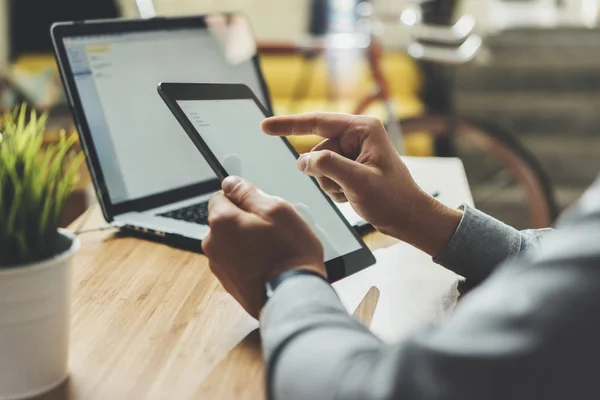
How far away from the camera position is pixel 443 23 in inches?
102

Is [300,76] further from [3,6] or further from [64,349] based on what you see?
[64,349]

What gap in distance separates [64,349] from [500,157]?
2196mm

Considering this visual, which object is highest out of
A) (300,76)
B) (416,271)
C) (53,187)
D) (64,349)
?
(53,187)

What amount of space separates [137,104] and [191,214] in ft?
0.61

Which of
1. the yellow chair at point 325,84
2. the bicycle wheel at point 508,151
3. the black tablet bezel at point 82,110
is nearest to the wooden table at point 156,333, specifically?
the black tablet bezel at point 82,110

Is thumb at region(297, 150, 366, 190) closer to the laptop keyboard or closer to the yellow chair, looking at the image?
the laptop keyboard

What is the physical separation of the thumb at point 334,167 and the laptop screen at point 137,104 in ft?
1.15

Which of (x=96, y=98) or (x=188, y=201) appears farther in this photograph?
(x=188, y=201)

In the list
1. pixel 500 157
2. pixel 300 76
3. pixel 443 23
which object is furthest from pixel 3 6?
pixel 500 157

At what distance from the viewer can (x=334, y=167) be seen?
0.71 m

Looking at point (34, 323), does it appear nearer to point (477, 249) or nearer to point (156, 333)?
point (156, 333)

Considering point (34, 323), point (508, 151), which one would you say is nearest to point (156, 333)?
point (34, 323)

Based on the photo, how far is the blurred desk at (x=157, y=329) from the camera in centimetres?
55

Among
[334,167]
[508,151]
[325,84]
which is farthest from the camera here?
[325,84]
